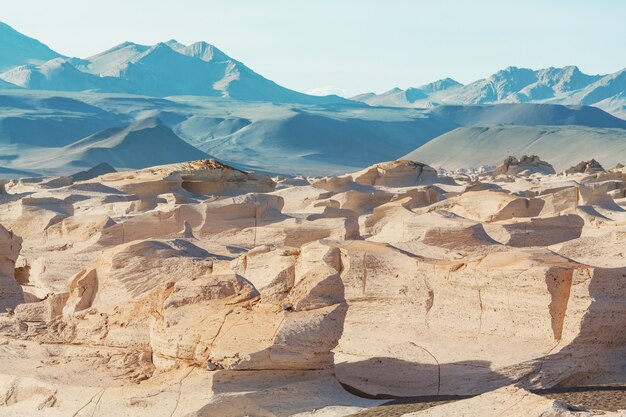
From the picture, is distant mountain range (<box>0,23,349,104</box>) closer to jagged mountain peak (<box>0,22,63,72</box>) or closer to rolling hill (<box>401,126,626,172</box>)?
jagged mountain peak (<box>0,22,63,72</box>)

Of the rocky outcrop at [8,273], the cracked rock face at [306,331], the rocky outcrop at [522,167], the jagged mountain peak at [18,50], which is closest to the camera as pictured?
the cracked rock face at [306,331]

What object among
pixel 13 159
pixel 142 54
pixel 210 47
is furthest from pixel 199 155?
pixel 210 47

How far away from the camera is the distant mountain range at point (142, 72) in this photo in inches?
6225

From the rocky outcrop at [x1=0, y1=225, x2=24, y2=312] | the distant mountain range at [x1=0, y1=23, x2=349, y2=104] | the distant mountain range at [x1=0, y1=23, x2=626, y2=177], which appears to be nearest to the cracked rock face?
the rocky outcrop at [x1=0, y1=225, x2=24, y2=312]

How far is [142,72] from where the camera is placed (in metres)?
173

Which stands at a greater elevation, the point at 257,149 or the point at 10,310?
the point at 10,310

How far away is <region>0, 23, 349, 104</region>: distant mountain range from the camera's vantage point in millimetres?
158125

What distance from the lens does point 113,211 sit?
1725cm

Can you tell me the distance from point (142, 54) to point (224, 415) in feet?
583

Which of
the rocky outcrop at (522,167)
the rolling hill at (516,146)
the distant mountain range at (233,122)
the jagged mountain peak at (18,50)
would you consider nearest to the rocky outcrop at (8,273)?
the rocky outcrop at (522,167)

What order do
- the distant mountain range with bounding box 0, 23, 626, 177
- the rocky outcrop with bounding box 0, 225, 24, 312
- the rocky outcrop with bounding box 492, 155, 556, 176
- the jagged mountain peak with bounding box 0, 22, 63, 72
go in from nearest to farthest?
the rocky outcrop with bounding box 0, 225, 24, 312 < the rocky outcrop with bounding box 492, 155, 556, 176 < the distant mountain range with bounding box 0, 23, 626, 177 < the jagged mountain peak with bounding box 0, 22, 63, 72

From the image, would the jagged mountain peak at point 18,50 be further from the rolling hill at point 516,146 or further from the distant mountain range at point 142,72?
the rolling hill at point 516,146

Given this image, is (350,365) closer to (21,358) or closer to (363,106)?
(21,358)

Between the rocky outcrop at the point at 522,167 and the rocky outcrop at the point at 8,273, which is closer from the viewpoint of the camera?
the rocky outcrop at the point at 8,273
